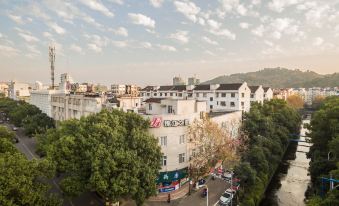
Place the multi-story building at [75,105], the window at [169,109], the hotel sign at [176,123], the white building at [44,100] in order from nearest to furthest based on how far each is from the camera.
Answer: the hotel sign at [176,123] → the window at [169,109] → the multi-story building at [75,105] → the white building at [44,100]

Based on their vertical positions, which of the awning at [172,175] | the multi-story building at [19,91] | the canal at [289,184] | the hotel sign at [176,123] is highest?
the multi-story building at [19,91]

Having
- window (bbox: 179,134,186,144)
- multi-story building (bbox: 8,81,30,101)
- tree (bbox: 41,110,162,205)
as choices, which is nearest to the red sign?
tree (bbox: 41,110,162,205)

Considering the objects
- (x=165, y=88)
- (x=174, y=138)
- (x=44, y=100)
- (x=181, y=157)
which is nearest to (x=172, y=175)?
(x=181, y=157)

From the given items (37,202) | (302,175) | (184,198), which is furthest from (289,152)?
(37,202)

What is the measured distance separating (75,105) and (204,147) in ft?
88.9

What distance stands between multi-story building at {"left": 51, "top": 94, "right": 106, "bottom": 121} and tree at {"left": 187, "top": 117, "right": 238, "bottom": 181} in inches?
649

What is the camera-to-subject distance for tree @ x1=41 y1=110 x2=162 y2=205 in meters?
21.7

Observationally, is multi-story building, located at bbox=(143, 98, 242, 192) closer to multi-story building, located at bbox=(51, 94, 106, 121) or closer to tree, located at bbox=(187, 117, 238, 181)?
tree, located at bbox=(187, 117, 238, 181)

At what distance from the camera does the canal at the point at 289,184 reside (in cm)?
3384

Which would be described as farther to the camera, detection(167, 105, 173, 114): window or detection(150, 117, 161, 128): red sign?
detection(167, 105, 173, 114): window

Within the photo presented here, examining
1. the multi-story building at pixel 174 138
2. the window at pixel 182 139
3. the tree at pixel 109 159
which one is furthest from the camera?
the window at pixel 182 139

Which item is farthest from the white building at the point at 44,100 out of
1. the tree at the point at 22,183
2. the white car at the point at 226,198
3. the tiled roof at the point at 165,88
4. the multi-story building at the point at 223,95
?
the white car at the point at 226,198

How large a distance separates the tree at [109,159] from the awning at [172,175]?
6054 millimetres

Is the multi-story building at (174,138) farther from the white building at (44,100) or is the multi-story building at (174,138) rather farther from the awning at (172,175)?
the white building at (44,100)
